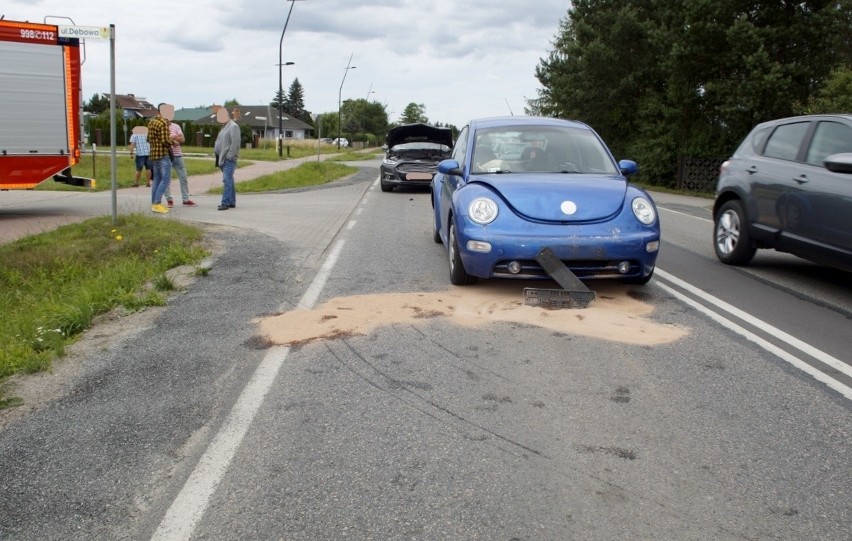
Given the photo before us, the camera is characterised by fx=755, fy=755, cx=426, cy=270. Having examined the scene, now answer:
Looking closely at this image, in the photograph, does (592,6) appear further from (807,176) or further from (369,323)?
(369,323)

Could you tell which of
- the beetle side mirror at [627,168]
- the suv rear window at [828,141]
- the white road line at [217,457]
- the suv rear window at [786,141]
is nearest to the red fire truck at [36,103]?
the white road line at [217,457]

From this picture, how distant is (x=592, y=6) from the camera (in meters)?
34.3

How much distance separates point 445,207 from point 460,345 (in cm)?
323

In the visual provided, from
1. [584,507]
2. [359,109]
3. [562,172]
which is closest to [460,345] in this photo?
[584,507]

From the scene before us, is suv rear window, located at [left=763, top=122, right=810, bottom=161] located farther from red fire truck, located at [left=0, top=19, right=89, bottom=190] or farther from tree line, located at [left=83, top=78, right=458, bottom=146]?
tree line, located at [left=83, top=78, right=458, bottom=146]

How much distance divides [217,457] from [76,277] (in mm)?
5371

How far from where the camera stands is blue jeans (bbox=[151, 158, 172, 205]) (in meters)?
13.4

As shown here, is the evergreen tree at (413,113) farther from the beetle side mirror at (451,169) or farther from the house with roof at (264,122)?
the beetle side mirror at (451,169)

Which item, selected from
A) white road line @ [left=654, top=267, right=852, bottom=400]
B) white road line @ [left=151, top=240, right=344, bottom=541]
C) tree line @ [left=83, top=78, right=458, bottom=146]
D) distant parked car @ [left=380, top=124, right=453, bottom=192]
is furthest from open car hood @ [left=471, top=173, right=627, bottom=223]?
tree line @ [left=83, top=78, right=458, bottom=146]

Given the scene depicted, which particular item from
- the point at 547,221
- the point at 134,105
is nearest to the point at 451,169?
the point at 547,221

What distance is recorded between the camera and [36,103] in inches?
519

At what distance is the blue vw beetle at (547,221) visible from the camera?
6496mm

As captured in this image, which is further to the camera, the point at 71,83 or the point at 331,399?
the point at 71,83

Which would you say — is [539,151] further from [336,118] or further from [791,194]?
[336,118]
